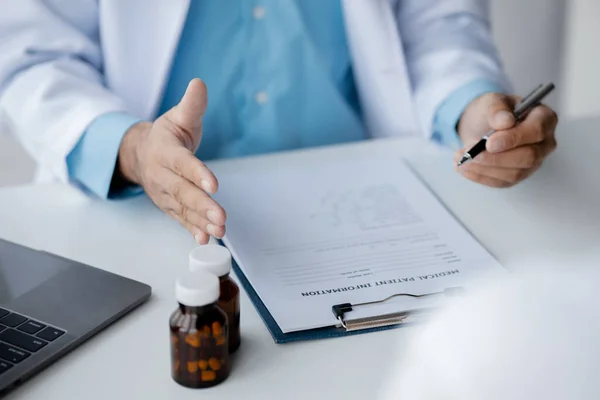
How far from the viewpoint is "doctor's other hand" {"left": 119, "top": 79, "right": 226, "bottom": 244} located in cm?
74

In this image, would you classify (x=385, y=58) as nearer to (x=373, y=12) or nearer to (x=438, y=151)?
(x=373, y=12)

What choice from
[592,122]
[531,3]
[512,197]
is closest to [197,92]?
[512,197]

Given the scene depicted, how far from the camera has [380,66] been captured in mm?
1212

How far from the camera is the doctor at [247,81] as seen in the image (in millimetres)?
940

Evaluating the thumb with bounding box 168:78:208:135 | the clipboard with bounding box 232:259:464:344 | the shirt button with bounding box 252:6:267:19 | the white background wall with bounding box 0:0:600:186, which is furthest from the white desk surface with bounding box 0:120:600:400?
the white background wall with bounding box 0:0:600:186

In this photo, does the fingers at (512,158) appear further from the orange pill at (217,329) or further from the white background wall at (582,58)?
the white background wall at (582,58)

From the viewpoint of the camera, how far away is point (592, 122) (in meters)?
1.19

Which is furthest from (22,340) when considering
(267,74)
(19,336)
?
(267,74)

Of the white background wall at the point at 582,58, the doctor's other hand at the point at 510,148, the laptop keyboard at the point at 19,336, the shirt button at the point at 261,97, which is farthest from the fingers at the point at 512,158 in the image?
the white background wall at the point at 582,58

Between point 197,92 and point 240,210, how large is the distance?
0.17 meters

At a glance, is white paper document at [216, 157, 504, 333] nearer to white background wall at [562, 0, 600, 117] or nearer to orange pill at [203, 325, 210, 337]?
orange pill at [203, 325, 210, 337]

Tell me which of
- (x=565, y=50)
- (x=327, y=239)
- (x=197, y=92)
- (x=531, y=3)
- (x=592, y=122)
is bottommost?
(x=565, y=50)

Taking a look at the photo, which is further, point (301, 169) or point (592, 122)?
point (592, 122)

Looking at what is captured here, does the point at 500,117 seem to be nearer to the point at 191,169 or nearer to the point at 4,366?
the point at 191,169
